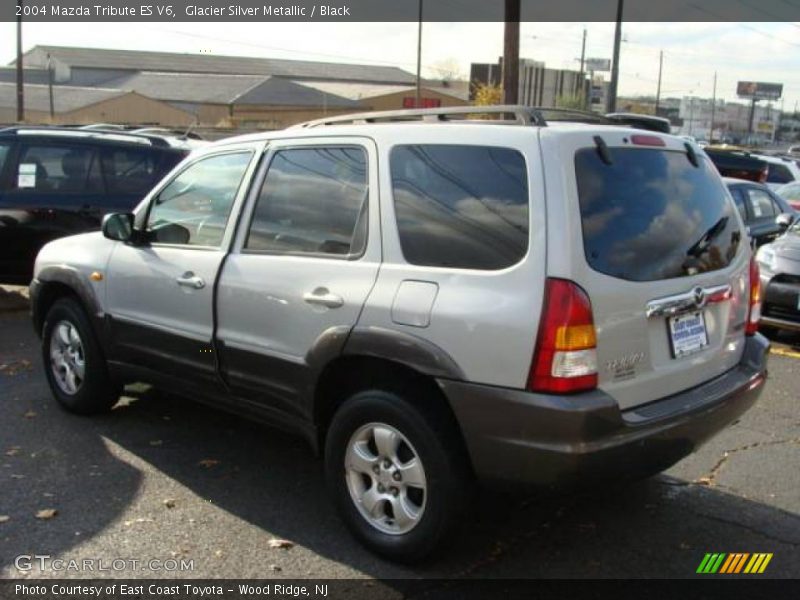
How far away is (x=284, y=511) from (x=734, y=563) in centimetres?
203

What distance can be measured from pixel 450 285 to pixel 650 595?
1449 millimetres

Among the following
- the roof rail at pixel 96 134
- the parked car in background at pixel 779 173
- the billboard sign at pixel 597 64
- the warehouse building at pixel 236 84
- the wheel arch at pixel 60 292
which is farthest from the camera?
the billboard sign at pixel 597 64

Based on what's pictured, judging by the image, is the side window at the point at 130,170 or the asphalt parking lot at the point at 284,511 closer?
the asphalt parking lot at the point at 284,511

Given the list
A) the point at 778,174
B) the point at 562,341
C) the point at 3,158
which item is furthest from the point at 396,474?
the point at 778,174

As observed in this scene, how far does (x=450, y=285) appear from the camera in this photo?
10.2ft

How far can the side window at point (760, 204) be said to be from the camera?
33.7 feet

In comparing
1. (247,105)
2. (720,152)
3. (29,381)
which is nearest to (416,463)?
(29,381)

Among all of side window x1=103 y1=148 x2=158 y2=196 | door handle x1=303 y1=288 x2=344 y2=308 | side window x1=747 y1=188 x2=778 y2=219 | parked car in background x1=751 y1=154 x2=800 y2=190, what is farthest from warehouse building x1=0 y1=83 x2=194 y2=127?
door handle x1=303 y1=288 x2=344 y2=308

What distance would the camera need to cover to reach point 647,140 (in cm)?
340

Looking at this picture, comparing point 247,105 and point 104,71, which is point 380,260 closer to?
point 247,105

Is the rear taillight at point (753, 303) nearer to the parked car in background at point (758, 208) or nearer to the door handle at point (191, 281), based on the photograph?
the door handle at point (191, 281)

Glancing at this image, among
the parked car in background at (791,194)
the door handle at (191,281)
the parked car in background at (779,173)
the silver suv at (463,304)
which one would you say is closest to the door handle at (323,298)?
the silver suv at (463,304)

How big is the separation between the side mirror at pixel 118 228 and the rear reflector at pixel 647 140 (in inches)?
113

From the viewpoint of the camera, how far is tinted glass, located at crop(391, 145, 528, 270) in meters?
3.04
